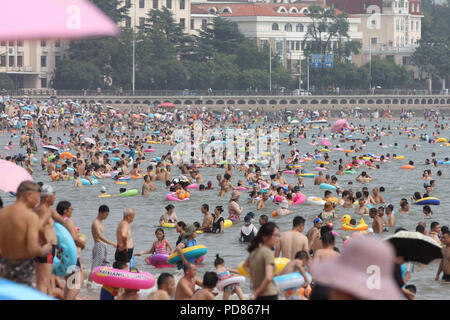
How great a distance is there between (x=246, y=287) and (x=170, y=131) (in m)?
56.6

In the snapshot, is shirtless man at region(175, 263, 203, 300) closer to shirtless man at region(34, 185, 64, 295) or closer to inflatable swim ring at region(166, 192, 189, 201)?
shirtless man at region(34, 185, 64, 295)

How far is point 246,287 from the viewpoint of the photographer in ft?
51.6

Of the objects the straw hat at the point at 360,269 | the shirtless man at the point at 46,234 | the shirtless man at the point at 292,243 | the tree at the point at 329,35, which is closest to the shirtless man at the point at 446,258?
the shirtless man at the point at 292,243

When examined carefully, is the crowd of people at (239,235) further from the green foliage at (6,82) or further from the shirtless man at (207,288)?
the green foliage at (6,82)

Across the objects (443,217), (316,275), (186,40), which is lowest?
(443,217)

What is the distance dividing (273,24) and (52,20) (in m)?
134

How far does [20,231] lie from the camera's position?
25.4 feet

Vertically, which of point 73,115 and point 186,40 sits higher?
point 186,40

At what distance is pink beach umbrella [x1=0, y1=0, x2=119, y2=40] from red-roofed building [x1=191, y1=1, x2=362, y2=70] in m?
125

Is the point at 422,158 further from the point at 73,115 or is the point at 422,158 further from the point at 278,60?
the point at 278,60

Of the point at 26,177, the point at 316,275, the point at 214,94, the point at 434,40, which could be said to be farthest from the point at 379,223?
the point at 434,40

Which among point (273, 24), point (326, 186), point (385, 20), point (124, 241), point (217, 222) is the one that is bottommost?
point (326, 186)

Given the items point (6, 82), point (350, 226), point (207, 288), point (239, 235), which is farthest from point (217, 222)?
point (6, 82)

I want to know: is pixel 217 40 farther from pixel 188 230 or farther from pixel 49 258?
pixel 49 258
